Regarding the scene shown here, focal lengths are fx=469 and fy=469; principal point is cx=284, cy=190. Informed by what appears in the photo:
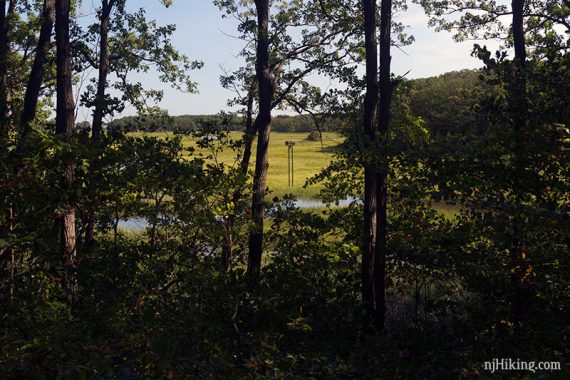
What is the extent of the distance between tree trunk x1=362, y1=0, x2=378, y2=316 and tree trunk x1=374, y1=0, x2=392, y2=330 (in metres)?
0.11

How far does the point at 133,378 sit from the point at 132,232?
18.6 metres

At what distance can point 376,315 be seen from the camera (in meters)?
9.91

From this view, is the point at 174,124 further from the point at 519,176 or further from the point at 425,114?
A: the point at 425,114

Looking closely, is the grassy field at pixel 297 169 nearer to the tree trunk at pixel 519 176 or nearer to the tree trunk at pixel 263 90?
the tree trunk at pixel 263 90

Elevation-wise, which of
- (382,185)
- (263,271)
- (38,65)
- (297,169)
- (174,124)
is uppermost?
(38,65)

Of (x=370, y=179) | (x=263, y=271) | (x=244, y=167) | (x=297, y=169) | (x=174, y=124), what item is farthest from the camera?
(x=297, y=169)

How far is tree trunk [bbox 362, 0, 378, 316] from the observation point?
981 cm

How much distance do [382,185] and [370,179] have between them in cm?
39

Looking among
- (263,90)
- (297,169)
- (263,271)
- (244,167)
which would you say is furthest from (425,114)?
(263,271)

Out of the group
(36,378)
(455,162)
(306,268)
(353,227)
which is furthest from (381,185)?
(36,378)

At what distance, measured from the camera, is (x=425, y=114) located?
7144 centimetres

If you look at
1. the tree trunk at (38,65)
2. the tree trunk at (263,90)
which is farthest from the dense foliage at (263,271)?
Answer: the tree trunk at (263,90)

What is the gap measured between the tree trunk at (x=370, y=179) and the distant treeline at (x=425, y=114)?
92cm

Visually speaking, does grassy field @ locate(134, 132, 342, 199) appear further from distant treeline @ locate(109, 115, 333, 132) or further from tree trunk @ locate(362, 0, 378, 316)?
tree trunk @ locate(362, 0, 378, 316)
